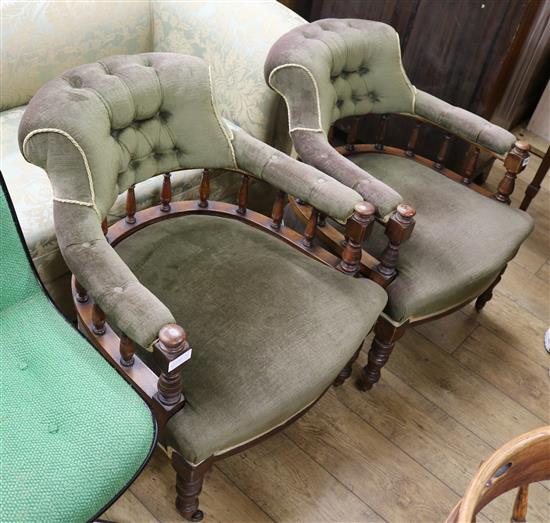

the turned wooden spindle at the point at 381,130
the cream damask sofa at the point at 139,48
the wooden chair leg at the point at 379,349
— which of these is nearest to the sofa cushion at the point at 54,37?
the cream damask sofa at the point at 139,48

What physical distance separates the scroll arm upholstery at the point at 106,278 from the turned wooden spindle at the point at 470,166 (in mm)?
1091

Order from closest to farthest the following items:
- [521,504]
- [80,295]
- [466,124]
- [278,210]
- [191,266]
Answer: [521,504], [80,295], [191,266], [278,210], [466,124]

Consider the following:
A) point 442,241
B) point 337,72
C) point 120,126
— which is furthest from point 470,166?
point 120,126

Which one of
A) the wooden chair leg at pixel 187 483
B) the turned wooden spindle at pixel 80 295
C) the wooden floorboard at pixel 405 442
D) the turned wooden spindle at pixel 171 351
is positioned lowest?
the wooden floorboard at pixel 405 442

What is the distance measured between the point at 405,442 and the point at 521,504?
0.84 metres

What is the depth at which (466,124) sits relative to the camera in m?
1.78

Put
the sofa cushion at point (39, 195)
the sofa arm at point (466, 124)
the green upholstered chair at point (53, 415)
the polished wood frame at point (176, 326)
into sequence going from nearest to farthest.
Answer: the green upholstered chair at point (53, 415) → the polished wood frame at point (176, 326) → the sofa cushion at point (39, 195) → the sofa arm at point (466, 124)

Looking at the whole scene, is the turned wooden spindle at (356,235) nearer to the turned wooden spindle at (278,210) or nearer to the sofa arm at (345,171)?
the sofa arm at (345,171)

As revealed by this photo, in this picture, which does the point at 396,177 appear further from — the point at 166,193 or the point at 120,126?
the point at 120,126

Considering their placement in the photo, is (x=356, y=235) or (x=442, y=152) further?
(x=442, y=152)

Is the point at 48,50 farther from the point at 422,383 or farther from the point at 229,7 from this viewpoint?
the point at 422,383

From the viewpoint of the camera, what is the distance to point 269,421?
1.20 m

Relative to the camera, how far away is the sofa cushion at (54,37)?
5.41 feet

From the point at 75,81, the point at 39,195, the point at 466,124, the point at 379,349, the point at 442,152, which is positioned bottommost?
the point at 379,349
